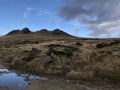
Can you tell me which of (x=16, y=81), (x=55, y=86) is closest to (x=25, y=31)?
(x=16, y=81)

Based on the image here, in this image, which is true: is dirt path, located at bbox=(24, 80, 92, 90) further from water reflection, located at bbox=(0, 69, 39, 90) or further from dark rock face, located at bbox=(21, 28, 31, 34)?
dark rock face, located at bbox=(21, 28, 31, 34)

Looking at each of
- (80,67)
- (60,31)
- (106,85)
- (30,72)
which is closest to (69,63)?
(80,67)

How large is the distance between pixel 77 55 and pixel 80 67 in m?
6.33

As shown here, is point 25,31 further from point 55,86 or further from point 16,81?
point 55,86

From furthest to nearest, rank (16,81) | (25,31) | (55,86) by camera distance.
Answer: (25,31) → (16,81) → (55,86)

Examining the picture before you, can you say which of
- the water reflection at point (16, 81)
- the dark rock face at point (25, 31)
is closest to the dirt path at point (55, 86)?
the water reflection at point (16, 81)

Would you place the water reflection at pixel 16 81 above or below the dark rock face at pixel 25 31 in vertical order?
below

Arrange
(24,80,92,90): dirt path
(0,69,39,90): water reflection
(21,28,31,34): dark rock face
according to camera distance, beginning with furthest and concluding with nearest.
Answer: (21,28,31,34): dark rock face
(0,69,39,90): water reflection
(24,80,92,90): dirt path

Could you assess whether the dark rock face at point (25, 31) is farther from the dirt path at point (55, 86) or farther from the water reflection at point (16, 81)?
the dirt path at point (55, 86)

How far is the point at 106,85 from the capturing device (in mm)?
21281

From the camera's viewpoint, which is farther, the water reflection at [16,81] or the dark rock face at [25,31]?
the dark rock face at [25,31]

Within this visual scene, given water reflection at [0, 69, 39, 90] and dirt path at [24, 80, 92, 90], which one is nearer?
dirt path at [24, 80, 92, 90]

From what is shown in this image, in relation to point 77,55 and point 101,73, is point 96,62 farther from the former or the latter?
point 77,55

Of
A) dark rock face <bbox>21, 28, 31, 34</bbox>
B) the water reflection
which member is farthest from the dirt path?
dark rock face <bbox>21, 28, 31, 34</bbox>
